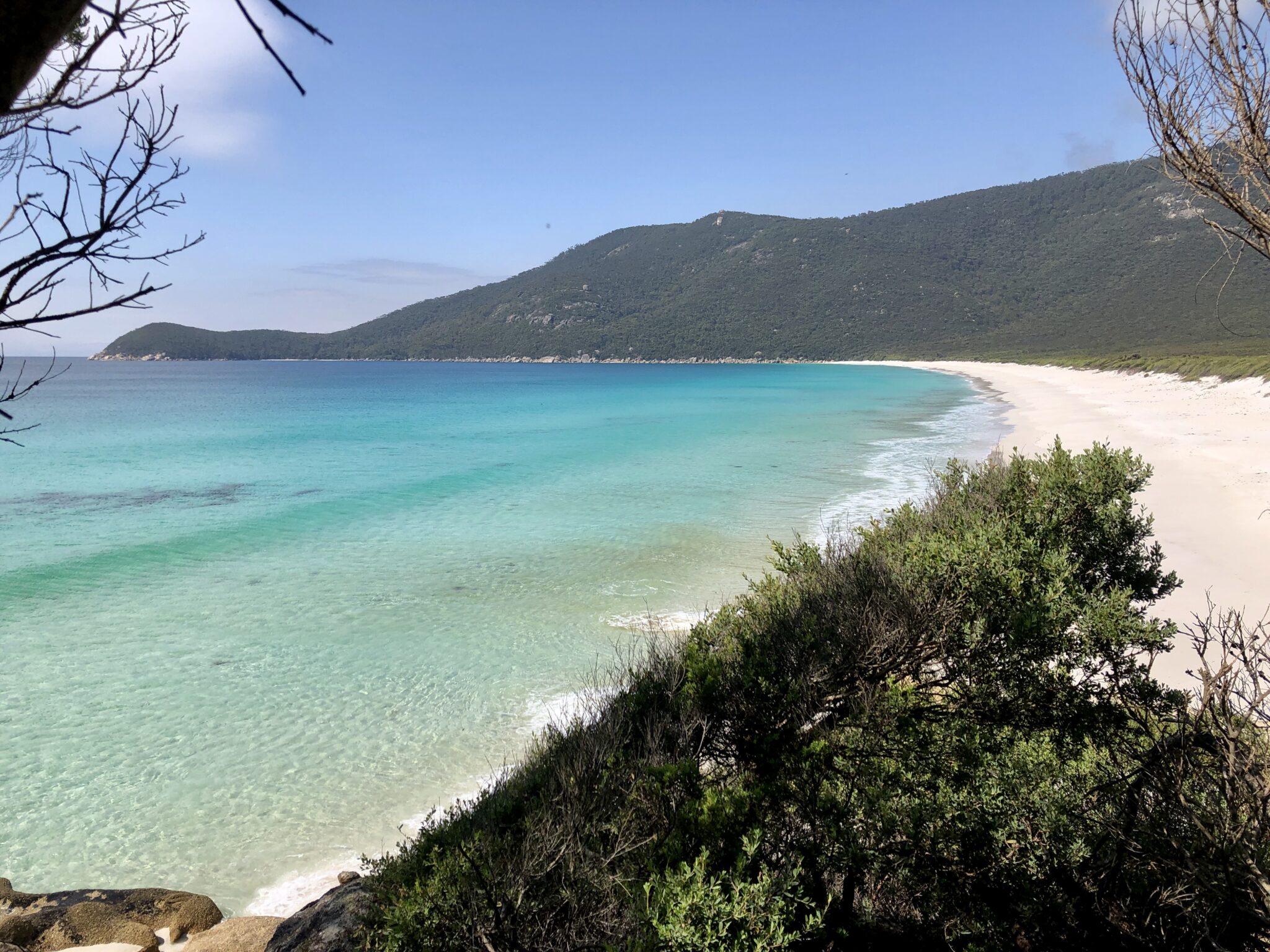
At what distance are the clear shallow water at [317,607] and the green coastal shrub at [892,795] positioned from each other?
7.32 feet

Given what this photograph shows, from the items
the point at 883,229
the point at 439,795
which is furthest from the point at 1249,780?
the point at 883,229

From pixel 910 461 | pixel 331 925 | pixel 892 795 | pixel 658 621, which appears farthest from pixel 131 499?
pixel 910 461

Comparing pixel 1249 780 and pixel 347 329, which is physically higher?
pixel 347 329

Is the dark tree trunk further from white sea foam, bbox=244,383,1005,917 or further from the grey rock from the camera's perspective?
white sea foam, bbox=244,383,1005,917

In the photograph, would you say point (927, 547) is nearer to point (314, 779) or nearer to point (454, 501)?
point (314, 779)

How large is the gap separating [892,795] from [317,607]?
9634 mm

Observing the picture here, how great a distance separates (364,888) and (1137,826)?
3.80 meters

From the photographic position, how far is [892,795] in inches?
146

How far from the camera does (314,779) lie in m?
6.41

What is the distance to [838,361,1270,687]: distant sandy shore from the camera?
8.74m

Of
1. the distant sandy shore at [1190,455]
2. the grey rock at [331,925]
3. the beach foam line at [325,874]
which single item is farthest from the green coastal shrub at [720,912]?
the distant sandy shore at [1190,455]

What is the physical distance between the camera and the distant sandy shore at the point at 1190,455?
8.74 meters

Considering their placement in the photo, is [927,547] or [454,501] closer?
[927,547]

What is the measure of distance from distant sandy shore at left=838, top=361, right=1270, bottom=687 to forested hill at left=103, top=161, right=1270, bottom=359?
35949mm
